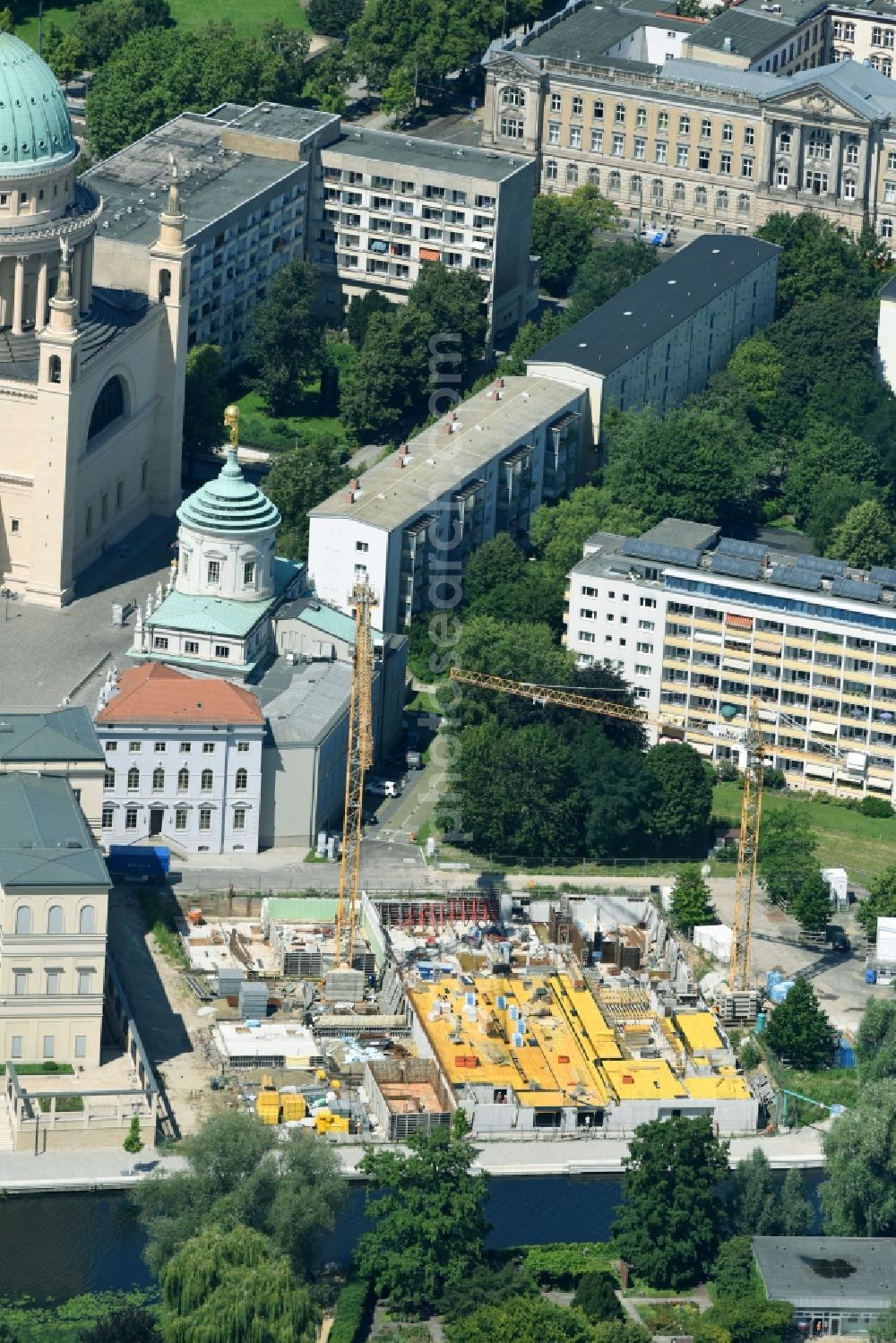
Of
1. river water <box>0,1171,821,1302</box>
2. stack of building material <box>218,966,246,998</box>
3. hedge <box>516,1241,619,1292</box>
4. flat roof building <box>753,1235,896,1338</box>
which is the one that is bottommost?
river water <box>0,1171,821,1302</box>

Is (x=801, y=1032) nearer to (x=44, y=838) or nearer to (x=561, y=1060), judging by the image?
(x=561, y=1060)

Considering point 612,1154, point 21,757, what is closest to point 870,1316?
point 612,1154

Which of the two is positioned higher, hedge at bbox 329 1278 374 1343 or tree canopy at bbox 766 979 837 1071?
tree canopy at bbox 766 979 837 1071

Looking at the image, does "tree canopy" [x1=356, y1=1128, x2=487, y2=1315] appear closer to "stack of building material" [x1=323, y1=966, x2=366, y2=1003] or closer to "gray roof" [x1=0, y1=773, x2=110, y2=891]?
"gray roof" [x1=0, y1=773, x2=110, y2=891]

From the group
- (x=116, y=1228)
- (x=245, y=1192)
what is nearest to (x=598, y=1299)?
(x=245, y=1192)

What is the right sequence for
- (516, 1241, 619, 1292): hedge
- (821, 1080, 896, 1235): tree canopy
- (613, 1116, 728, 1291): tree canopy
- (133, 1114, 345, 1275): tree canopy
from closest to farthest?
(133, 1114, 345, 1275): tree canopy → (516, 1241, 619, 1292): hedge → (613, 1116, 728, 1291): tree canopy → (821, 1080, 896, 1235): tree canopy

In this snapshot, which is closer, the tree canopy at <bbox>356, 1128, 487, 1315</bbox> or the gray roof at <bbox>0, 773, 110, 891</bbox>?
the tree canopy at <bbox>356, 1128, 487, 1315</bbox>

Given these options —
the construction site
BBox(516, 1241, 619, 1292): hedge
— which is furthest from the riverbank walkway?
BBox(516, 1241, 619, 1292): hedge

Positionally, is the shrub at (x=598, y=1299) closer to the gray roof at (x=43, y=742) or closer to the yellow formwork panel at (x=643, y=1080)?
the yellow formwork panel at (x=643, y=1080)
